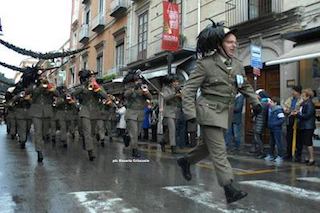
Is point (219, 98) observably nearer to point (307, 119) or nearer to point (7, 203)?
point (7, 203)

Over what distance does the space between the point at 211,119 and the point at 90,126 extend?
5.64 metres

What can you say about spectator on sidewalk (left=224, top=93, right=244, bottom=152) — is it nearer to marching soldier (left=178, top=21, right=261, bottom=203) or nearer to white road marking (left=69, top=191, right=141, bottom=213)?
white road marking (left=69, top=191, right=141, bottom=213)

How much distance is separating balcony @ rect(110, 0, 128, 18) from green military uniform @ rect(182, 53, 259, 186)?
22297mm

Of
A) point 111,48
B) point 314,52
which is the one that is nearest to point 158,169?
point 314,52

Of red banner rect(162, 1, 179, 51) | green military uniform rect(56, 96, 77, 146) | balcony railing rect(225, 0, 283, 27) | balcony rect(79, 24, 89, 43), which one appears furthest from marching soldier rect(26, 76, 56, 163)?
balcony rect(79, 24, 89, 43)

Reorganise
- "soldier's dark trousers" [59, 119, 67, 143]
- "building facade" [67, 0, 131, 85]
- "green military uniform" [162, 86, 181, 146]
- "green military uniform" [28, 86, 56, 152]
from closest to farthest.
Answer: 1. "green military uniform" [28, 86, 56, 152]
2. "green military uniform" [162, 86, 181, 146]
3. "soldier's dark trousers" [59, 119, 67, 143]
4. "building facade" [67, 0, 131, 85]

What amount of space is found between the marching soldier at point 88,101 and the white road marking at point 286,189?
401 centimetres

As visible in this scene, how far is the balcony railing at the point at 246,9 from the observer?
14.7 meters

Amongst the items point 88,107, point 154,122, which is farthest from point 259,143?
point 154,122

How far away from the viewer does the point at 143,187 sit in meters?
6.53

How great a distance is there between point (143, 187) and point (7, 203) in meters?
1.94

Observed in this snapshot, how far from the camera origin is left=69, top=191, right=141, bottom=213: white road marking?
5078 millimetres

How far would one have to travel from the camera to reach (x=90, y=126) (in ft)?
33.6

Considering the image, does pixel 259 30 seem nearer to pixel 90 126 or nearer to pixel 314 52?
pixel 314 52
